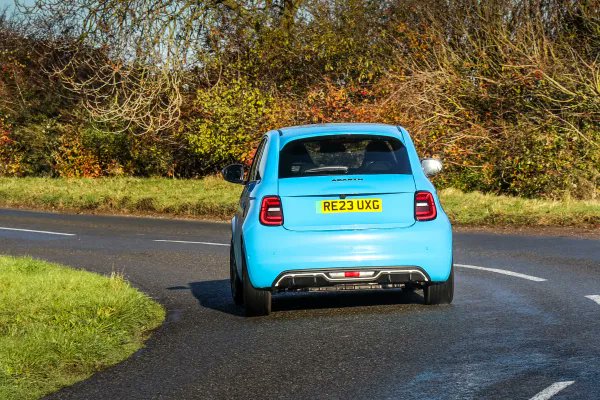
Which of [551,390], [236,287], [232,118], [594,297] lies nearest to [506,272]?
[594,297]

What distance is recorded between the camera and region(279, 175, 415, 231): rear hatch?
985 centimetres

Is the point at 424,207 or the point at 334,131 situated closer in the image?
the point at 424,207

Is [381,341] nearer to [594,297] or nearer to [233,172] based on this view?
[594,297]

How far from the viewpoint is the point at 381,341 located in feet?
28.0

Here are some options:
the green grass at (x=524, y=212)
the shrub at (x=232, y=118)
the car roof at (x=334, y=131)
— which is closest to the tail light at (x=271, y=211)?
the car roof at (x=334, y=131)

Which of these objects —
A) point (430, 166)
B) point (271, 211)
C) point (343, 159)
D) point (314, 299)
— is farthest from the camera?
point (314, 299)

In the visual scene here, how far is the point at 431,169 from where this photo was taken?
10930mm

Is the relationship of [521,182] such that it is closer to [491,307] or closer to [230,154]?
[230,154]

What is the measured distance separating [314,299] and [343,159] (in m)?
1.69

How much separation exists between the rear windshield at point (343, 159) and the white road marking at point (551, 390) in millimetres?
3665

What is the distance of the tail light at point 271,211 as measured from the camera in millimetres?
9875

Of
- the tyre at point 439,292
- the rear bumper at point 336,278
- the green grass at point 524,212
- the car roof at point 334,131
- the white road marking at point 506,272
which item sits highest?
the car roof at point 334,131

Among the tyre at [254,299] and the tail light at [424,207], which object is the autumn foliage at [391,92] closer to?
the tail light at [424,207]

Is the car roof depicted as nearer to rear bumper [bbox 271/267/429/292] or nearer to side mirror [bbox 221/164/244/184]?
side mirror [bbox 221/164/244/184]
